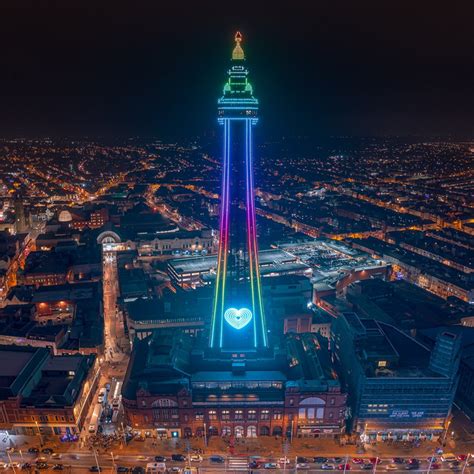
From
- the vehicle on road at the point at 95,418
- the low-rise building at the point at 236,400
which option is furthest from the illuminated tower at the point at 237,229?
the vehicle on road at the point at 95,418

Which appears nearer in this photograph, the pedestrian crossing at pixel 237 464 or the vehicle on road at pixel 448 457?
the pedestrian crossing at pixel 237 464

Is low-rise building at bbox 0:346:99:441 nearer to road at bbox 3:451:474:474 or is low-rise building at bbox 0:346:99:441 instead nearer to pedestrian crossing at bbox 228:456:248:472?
road at bbox 3:451:474:474

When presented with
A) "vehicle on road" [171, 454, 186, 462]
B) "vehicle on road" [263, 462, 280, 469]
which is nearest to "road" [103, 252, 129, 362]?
"vehicle on road" [171, 454, 186, 462]

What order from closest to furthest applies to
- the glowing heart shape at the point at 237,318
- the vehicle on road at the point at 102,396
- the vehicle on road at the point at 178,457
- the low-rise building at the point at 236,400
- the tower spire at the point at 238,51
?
the vehicle on road at the point at 178,457 → the low-rise building at the point at 236,400 → the tower spire at the point at 238,51 → the glowing heart shape at the point at 237,318 → the vehicle on road at the point at 102,396

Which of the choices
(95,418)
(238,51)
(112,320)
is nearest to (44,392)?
(95,418)

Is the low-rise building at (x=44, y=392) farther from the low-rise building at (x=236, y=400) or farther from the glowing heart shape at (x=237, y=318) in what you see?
the glowing heart shape at (x=237, y=318)

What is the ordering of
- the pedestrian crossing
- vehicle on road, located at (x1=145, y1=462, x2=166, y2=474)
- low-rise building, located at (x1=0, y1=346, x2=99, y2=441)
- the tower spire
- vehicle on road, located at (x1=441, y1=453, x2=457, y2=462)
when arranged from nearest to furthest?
vehicle on road, located at (x1=145, y1=462, x2=166, y2=474) → the pedestrian crossing → vehicle on road, located at (x1=441, y1=453, x2=457, y2=462) → the tower spire → low-rise building, located at (x1=0, y1=346, x2=99, y2=441)
